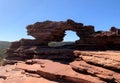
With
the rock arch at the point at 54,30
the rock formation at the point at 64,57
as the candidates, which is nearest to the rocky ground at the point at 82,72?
the rock formation at the point at 64,57

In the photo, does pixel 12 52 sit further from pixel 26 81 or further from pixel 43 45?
pixel 26 81

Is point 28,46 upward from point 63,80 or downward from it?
upward

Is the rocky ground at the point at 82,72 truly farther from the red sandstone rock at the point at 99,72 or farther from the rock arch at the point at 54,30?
the rock arch at the point at 54,30

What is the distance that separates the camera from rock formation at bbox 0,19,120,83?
15039mm

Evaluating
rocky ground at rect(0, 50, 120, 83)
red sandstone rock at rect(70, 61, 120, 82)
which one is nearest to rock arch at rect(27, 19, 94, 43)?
rocky ground at rect(0, 50, 120, 83)

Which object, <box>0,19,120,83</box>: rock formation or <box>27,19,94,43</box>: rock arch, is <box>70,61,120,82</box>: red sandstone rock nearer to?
<box>0,19,120,83</box>: rock formation

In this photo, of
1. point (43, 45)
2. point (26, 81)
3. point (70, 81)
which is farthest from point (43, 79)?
point (43, 45)

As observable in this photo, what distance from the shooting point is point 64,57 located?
72.9 feet

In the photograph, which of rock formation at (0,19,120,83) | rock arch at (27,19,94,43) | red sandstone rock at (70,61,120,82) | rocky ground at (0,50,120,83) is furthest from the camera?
rock arch at (27,19,94,43)

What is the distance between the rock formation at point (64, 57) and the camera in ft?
49.3

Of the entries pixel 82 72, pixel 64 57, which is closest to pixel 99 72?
pixel 82 72

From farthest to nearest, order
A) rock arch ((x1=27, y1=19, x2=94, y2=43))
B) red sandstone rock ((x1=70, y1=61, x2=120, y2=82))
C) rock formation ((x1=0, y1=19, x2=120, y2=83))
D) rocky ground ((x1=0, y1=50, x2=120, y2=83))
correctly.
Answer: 1. rock arch ((x1=27, y1=19, x2=94, y2=43))
2. rock formation ((x1=0, y1=19, x2=120, y2=83))
3. rocky ground ((x1=0, y1=50, x2=120, y2=83))
4. red sandstone rock ((x1=70, y1=61, x2=120, y2=82))

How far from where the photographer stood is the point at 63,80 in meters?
15.5

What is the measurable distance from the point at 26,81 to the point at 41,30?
1413 centimetres
